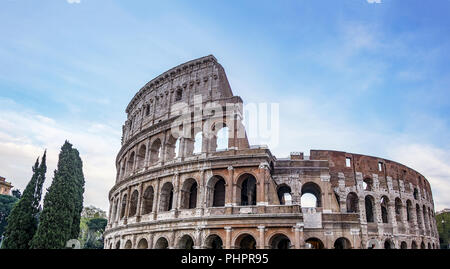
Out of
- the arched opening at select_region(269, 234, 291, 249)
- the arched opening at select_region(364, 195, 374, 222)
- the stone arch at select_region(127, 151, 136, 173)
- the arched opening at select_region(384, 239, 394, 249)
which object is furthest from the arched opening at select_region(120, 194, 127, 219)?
the arched opening at select_region(384, 239, 394, 249)

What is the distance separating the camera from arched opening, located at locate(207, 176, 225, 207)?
63.4 feet

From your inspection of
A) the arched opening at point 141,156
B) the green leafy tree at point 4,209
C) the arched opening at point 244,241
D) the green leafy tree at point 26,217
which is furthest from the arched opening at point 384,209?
the green leafy tree at point 4,209

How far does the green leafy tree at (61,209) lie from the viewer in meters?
22.0

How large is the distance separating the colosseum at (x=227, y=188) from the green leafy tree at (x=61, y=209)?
3.10m

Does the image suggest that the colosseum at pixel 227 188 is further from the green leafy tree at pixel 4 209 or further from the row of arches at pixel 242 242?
the green leafy tree at pixel 4 209

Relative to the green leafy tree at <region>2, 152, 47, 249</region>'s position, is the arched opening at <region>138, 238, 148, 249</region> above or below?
below

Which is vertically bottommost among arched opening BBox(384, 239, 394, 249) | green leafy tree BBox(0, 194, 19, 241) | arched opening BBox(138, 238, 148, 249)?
arched opening BBox(138, 238, 148, 249)

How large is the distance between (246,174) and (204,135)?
3756 millimetres

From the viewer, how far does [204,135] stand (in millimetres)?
20469

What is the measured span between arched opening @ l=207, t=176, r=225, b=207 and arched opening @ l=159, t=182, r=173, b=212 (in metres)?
3.19

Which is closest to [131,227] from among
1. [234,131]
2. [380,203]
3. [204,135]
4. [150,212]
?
[150,212]

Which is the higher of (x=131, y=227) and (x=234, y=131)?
(x=234, y=131)

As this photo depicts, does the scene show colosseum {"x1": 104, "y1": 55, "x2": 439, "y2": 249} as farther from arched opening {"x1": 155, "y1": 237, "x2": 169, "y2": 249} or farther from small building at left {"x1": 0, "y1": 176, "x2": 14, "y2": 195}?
small building at left {"x1": 0, "y1": 176, "x2": 14, "y2": 195}
